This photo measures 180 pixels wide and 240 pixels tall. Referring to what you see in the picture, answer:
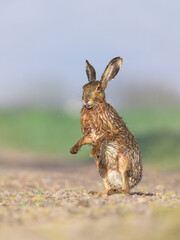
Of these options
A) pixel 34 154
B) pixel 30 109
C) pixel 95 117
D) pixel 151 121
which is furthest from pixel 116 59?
pixel 30 109

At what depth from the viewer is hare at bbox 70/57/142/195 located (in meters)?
7.96

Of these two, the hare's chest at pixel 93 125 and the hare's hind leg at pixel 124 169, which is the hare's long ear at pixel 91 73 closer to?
the hare's chest at pixel 93 125

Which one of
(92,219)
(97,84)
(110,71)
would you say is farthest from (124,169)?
(92,219)

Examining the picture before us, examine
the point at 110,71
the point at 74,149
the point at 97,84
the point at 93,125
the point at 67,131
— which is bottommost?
the point at 74,149

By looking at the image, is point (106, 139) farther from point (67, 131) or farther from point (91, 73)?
point (67, 131)

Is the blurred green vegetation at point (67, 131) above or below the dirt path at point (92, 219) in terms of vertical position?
above

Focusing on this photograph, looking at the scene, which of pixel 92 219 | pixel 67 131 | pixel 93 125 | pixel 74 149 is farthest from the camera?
pixel 67 131

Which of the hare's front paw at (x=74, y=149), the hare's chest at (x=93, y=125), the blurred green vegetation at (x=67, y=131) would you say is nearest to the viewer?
the hare's front paw at (x=74, y=149)

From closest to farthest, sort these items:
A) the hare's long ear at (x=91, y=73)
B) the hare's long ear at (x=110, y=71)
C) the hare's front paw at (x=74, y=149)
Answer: the hare's front paw at (x=74, y=149)
the hare's long ear at (x=110, y=71)
the hare's long ear at (x=91, y=73)

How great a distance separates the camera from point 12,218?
598 centimetres

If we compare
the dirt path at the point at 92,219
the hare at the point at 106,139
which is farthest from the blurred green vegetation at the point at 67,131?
the dirt path at the point at 92,219

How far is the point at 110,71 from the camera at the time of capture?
330 inches

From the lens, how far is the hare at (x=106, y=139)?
7957mm

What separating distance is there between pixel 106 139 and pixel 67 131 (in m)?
21.8
